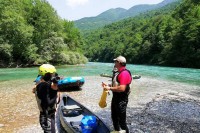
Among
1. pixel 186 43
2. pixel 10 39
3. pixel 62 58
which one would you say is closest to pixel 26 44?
pixel 10 39

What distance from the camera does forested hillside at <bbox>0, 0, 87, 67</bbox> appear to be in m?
55.0

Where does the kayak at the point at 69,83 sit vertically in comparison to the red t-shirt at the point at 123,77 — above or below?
below

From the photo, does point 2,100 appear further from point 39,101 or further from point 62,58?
point 62,58

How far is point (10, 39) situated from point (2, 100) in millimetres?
41612

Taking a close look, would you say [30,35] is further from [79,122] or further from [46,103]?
[46,103]

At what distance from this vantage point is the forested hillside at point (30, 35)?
55.0 m

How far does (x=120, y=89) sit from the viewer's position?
23.6ft

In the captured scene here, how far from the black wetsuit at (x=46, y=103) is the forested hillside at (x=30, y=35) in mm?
49875

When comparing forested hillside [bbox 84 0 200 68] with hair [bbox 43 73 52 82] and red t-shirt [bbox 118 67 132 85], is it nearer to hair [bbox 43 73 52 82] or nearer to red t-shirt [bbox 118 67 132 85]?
red t-shirt [bbox 118 67 132 85]

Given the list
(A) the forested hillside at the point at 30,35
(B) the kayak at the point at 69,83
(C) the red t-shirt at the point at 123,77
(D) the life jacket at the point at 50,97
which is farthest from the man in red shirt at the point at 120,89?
(A) the forested hillside at the point at 30,35

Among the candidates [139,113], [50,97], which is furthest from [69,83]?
[50,97]

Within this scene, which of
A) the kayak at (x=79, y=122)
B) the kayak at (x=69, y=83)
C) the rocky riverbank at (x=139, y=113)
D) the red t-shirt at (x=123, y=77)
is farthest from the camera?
the kayak at (x=69, y=83)

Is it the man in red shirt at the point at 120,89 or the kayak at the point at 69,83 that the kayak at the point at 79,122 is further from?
the kayak at the point at 69,83

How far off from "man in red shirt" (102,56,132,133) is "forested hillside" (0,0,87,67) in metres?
50.1
